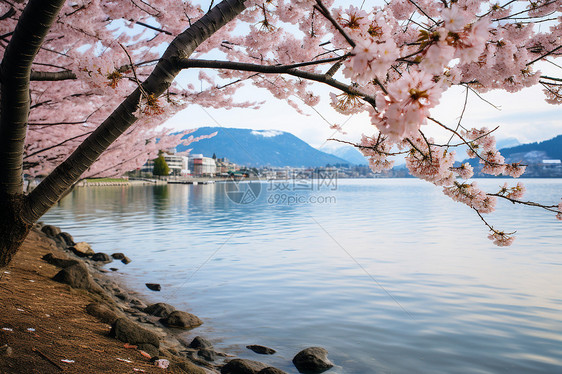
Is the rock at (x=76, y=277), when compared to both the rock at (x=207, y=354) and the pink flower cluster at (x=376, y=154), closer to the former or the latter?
the rock at (x=207, y=354)

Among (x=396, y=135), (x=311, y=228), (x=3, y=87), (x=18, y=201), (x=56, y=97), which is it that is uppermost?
(x=56, y=97)

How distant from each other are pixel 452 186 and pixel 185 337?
597 centimetres

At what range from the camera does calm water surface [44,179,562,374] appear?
7477 mm

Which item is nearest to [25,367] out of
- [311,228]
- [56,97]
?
[56,97]

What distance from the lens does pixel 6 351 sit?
149 inches

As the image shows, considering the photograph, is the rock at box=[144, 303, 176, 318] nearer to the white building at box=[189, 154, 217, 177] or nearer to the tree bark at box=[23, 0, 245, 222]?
the tree bark at box=[23, 0, 245, 222]

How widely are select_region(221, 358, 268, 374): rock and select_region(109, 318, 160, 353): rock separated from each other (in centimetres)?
131

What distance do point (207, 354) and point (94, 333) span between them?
2.15 m

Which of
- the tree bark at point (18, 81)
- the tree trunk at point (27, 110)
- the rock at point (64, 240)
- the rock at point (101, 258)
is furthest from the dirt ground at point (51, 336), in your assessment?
the rock at point (64, 240)

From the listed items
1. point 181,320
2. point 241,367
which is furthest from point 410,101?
point 181,320

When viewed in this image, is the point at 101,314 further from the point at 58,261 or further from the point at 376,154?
the point at 376,154

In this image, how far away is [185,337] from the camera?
784 cm

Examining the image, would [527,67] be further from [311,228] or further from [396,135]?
[311,228]

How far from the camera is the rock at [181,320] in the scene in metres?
8.36
